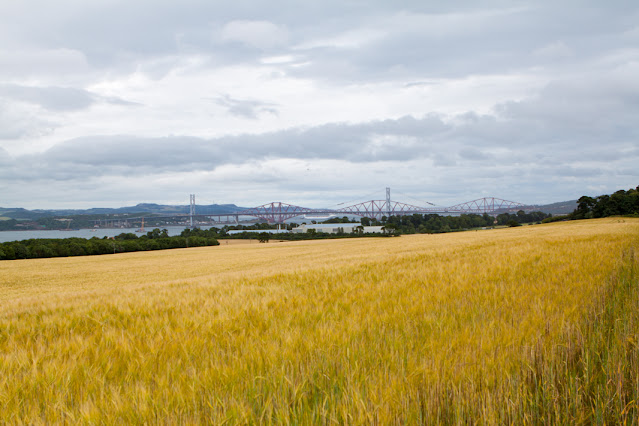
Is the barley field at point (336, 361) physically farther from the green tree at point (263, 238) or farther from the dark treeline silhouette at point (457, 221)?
the dark treeline silhouette at point (457, 221)

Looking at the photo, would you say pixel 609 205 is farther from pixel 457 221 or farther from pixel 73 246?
pixel 73 246

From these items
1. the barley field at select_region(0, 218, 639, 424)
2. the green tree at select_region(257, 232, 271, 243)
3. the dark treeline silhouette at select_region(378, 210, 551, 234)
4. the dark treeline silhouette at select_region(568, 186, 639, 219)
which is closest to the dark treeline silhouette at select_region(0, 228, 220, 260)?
the green tree at select_region(257, 232, 271, 243)

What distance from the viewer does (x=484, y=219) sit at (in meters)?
138

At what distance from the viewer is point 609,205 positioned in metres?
82.4

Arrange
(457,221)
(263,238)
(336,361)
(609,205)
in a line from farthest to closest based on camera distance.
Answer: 1. (457,221)
2. (263,238)
3. (609,205)
4. (336,361)

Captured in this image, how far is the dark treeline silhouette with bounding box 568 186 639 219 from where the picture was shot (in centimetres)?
7812

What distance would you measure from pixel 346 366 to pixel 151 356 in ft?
5.03

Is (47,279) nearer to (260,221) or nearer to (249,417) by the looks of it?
(249,417)

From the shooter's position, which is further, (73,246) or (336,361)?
(73,246)

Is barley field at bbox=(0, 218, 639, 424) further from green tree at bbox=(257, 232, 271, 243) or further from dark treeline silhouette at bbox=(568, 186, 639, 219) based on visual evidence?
dark treeline silhouette at bbox=(568, 186, 639, 219)

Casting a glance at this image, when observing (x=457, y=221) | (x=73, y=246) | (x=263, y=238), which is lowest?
(x=263, y=238)

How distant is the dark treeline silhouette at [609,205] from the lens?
256ft

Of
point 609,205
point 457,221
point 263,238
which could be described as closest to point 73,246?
point 263,238

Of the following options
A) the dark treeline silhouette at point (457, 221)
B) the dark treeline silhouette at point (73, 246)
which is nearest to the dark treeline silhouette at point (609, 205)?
the dark treeline silhouette at point (457, 221)
